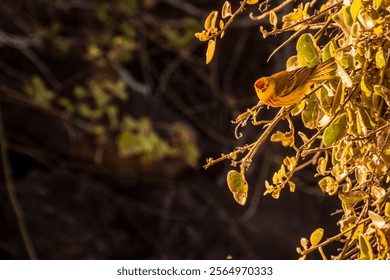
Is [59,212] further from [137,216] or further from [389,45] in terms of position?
[389,45]

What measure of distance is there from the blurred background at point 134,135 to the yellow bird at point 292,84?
1.08m

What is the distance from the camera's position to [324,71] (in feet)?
1.44

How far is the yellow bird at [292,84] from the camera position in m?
0.44

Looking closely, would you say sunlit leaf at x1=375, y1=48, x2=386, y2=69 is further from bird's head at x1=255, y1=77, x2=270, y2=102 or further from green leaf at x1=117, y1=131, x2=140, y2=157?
green leaf at x1=117, y1=131, x2=140, y2=157

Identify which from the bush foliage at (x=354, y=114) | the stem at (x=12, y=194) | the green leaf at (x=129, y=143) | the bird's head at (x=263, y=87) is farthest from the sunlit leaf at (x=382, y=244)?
the green leaf at (x=129, y=143)

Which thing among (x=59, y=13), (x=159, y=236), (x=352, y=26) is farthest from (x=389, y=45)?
(x=59, y=13)

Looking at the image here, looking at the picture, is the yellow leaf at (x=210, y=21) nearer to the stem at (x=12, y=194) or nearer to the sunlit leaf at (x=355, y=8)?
the sunlit leaf at (x=355, y=8)

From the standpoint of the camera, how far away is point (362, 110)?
17.6 inches

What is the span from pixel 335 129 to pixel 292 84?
0.04 meters

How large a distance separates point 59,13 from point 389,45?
4.35ft

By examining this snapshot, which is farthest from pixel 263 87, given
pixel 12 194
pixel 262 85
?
pixel 12 194

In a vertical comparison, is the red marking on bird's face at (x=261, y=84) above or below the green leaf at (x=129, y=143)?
below

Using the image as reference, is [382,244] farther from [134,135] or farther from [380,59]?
[134,135]

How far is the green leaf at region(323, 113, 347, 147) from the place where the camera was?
456 millimetres
